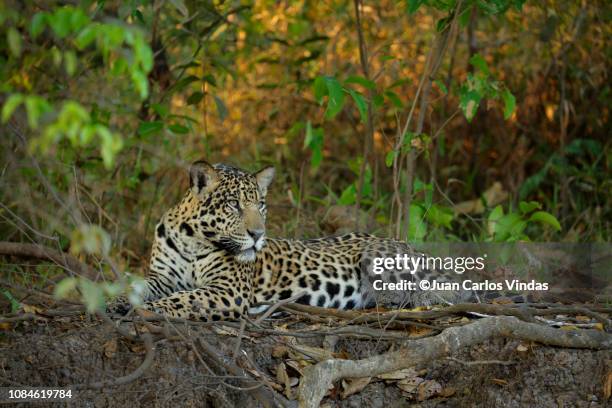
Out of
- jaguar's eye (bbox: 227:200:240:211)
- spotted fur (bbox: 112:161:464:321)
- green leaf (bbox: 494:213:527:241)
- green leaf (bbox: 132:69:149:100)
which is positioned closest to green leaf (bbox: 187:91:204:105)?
spotted fur (bbox: 112:161:464:321)

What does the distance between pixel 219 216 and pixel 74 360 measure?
68.8 inches

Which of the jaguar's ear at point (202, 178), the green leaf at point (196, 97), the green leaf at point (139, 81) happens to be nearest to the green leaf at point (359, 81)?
the jaguar's ear at point (202, 178)

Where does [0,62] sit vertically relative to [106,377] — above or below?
above

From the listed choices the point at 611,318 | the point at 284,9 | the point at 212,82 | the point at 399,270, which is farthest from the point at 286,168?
the point at 611,318

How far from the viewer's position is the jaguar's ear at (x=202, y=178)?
26.0ft

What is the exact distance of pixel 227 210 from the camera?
791cm

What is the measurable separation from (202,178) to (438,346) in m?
2.61

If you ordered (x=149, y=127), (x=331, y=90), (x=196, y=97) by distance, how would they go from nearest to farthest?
(x=331, y=90) → (x=149, y=127) → (x=196, y=97)

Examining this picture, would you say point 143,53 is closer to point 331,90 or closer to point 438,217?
point 331,90

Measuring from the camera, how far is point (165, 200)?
36.1 feet

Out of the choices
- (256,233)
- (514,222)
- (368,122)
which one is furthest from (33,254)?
(514,222)

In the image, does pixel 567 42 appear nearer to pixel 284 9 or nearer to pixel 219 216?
pixel 284 9

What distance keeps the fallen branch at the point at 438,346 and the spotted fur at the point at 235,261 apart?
1.54 m

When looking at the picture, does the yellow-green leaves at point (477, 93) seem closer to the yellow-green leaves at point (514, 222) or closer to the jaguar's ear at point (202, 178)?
the yellow-green leaves at point (514, 222)
